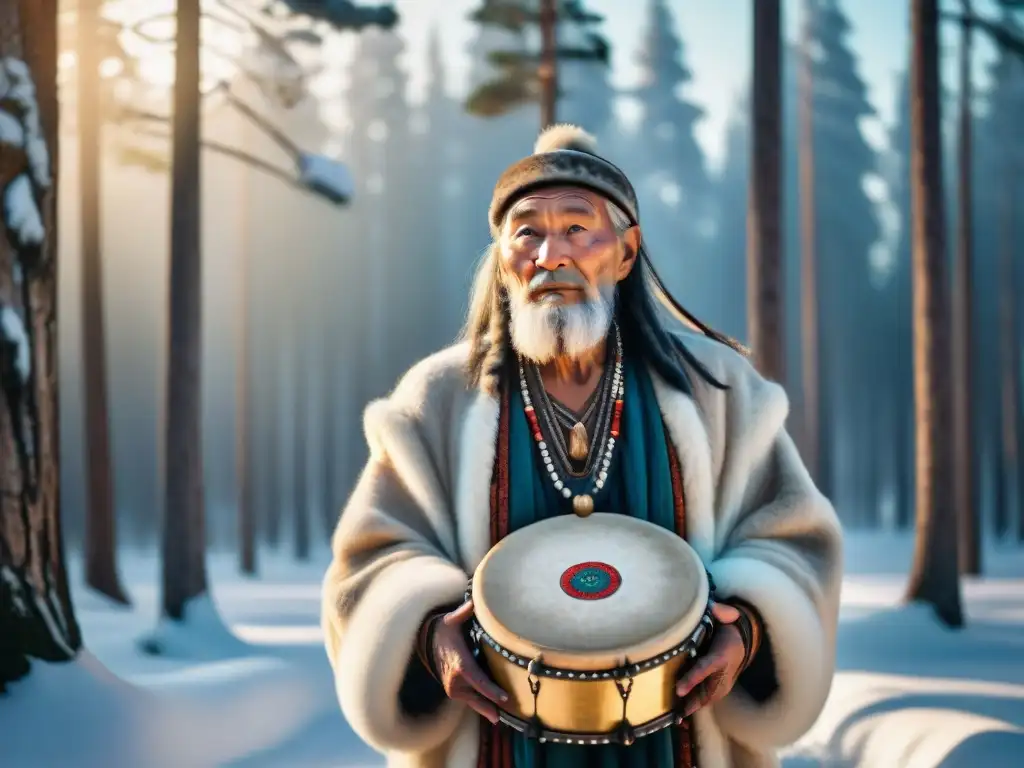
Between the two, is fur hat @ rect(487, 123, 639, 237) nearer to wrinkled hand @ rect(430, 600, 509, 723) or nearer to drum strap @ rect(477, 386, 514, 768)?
drum strap @ rect(477, 386, 514, 768)

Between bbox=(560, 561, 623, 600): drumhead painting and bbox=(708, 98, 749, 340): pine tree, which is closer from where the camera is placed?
bbox=(560, 561, 623, 600): drumhead painting

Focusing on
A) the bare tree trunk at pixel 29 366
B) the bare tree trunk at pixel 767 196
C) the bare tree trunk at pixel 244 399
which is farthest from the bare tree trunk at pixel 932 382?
the bare tree trunk at pixel 244 399

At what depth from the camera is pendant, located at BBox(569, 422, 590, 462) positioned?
2.71 m

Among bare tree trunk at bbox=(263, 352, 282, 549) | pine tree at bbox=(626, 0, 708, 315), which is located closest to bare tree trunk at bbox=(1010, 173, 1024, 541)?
pine tree at bbox=(626, 0, 708, 315)

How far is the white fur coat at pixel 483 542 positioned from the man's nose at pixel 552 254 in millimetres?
383

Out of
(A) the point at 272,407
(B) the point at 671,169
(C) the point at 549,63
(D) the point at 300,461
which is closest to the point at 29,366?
(C) the point at 549,63

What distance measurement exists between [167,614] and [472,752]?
8464mm

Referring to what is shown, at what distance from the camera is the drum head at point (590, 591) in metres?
2.26

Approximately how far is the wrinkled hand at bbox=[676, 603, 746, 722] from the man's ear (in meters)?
0.91

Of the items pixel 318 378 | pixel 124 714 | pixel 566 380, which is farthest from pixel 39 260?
pixel 318 378

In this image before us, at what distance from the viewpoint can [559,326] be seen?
8.59 feet

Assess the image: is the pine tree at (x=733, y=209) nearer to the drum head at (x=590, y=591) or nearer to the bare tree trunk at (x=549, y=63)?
the bare tree trunk at (x=549, y=63)

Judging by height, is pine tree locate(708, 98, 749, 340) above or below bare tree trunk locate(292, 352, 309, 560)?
above

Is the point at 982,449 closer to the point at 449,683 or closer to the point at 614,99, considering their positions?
the point at 614,99
